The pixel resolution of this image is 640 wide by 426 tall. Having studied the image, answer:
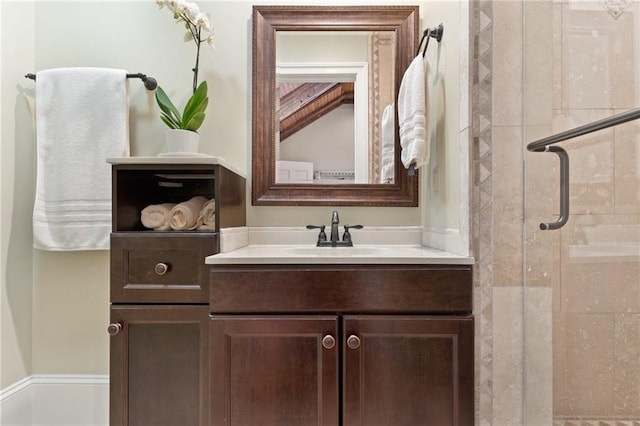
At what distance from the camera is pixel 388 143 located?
5.51 feet

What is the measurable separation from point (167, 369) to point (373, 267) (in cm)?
81

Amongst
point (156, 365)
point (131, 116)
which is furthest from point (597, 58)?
point (131, 116)

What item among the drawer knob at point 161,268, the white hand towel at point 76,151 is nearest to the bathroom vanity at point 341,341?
the drawer knob at point 161,268

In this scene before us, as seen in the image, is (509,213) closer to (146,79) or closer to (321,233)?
(321,233)

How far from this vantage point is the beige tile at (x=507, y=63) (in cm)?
113

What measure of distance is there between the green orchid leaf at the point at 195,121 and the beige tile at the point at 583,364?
1.51 metres

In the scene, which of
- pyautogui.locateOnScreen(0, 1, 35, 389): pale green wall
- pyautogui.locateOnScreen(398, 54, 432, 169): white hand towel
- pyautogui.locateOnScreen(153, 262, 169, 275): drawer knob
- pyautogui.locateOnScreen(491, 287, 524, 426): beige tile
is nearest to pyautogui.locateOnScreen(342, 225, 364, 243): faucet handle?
pyautogui.locateOnScreen(398, 54, 432, 169): white hand towel

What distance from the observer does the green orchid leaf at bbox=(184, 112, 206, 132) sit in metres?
1.56

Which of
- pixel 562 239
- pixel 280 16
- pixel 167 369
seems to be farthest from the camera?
pixel 280 16

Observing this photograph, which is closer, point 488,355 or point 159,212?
point 488,355

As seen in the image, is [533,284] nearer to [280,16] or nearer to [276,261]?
[276,261]

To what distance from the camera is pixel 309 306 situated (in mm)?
1138

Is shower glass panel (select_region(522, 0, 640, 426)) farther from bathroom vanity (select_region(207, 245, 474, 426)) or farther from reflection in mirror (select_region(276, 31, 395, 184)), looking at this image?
reflection in mirror (select_region(276, 31, 395, 184))

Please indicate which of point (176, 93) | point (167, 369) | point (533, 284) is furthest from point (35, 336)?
point (533, 284)
